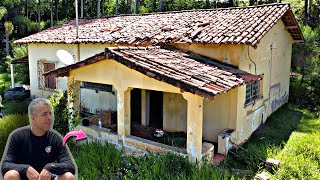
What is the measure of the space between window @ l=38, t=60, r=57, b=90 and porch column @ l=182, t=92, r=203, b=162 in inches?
423

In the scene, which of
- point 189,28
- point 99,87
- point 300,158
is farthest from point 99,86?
point 300,158

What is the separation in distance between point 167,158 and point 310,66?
1275 cm

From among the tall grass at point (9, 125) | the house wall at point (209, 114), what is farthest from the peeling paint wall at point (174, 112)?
the tall grass at point (9, 125)

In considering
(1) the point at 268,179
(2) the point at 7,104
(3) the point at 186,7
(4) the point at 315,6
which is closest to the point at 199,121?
(1) the point at 268,179

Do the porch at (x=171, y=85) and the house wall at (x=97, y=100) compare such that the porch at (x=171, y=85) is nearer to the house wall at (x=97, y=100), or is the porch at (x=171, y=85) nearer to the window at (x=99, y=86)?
the house wall at (x=97, y=100)

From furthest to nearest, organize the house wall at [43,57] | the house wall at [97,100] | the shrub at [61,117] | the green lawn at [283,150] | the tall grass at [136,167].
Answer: the house wall at [43,57], the house wall at [97,100], the shrub at [61,117], the green lawn at [283,150], the tall grass at [136,167]

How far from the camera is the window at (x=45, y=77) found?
16.5 metres

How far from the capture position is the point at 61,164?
9.69 feet

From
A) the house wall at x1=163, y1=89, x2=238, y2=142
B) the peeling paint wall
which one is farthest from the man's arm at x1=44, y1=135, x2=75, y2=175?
the peeling paint wall

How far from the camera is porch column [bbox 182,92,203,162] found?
7648 millimetres

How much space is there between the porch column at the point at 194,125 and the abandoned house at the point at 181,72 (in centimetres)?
3

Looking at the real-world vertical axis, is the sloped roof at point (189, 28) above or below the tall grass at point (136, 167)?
above

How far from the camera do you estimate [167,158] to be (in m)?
7.50

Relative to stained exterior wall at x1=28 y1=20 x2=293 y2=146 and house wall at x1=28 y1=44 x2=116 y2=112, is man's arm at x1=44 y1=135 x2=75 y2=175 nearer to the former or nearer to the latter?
stained exterior wall at x1=28 y1=20 x2=293 y2=146
